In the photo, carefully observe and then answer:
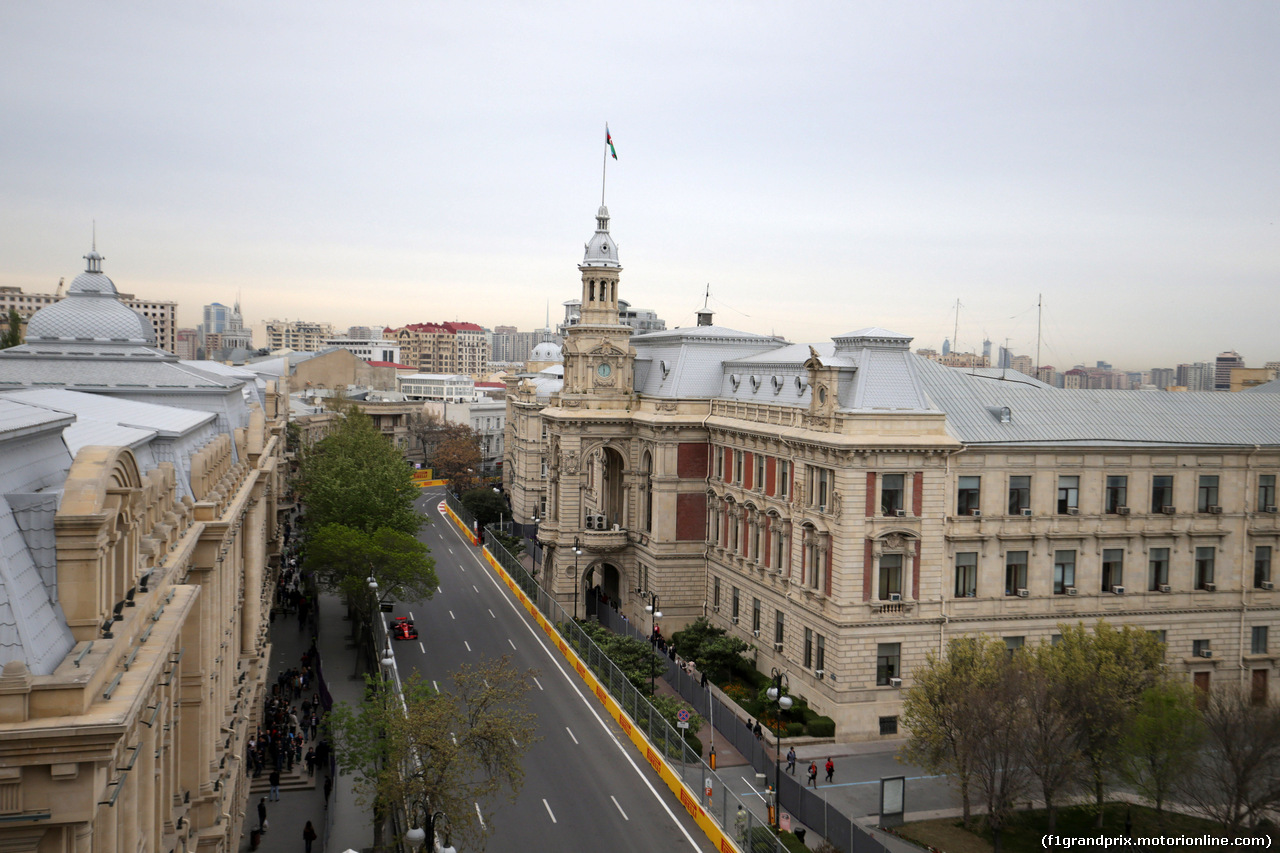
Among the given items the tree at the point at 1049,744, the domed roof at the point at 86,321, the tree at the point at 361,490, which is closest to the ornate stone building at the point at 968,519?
the tree at the point at 1049,744

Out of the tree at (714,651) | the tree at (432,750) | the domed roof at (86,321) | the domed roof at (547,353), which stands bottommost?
the tree at (714,651)

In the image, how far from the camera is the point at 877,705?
148ft

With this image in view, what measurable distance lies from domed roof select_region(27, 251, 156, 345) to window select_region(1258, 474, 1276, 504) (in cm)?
5235

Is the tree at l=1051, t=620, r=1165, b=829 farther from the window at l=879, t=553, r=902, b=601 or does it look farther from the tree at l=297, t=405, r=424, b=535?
the tree at l=297, t=405, r=424, b=535

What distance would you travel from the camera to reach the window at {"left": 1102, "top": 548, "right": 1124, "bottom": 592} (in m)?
47.9

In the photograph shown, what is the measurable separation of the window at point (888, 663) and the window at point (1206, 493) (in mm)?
17301

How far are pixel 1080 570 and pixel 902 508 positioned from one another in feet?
32.2

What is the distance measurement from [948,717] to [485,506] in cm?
6945

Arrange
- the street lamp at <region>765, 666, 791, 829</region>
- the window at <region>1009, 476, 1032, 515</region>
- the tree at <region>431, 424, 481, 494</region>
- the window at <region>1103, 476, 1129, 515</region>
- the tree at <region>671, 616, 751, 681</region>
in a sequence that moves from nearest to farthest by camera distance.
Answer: the street lamp at <region>765, 666, 791, 829</region> < the window at <region>1009, 476, 1032, 515</region> < the window at <region>1103, 476, 1129, 515</region> < the tree at <region>671, 616, 751, 681</region> < the tree at <region>431, 424, 481, 494</region>

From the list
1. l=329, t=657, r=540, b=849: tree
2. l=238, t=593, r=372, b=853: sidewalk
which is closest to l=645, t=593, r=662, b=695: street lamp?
l=329, t=657, r=540, b=849: tree

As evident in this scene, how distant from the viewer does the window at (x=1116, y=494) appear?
47844 millimetres

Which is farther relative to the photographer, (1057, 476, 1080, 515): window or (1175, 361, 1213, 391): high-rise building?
(1175, 361, 1213, 391): high-rise building

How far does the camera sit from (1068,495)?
47.3 meters

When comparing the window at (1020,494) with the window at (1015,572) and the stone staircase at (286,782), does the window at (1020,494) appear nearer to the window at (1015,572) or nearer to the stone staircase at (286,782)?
the window at (1015,572)
